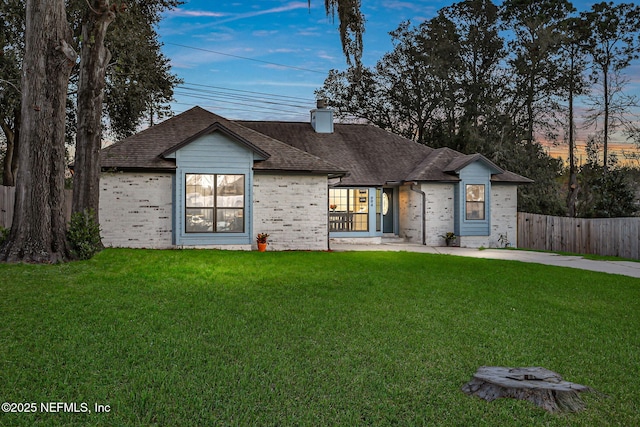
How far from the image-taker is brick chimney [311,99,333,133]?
2506cm

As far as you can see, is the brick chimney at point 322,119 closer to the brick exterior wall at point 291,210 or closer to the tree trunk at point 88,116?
the brick exterior wall at point 291,210

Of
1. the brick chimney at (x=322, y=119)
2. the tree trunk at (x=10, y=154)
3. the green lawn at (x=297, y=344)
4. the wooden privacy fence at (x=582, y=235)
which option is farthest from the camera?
the brick chimney at (x=322, y=119)

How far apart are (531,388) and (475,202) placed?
1790cm

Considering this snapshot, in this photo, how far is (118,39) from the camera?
17.9 metres

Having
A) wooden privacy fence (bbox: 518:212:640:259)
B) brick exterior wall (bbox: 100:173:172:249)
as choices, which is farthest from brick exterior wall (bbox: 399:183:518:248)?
brick exterior wall (bbox: 100:173:172:249)

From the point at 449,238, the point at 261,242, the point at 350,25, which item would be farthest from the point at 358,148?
the point at 350,25

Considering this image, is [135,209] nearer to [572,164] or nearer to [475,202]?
[475,202]

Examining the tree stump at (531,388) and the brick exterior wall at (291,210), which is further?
the brick exterior wall at (291,210)

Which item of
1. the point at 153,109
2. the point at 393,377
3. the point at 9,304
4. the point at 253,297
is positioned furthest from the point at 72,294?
the point at 153,109

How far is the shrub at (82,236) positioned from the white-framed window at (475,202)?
14.7 m

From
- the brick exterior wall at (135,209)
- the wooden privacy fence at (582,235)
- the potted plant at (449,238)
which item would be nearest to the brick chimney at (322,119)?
the potted plant at (449,238)

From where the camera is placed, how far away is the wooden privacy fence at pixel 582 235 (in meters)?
17.5

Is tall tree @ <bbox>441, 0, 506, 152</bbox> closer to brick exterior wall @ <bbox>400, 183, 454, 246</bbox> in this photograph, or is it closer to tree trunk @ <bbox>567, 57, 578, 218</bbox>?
tree trunk @ <bbox>567, 57, 578, 218</bbox>

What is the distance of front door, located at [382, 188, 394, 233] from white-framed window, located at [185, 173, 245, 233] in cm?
883
